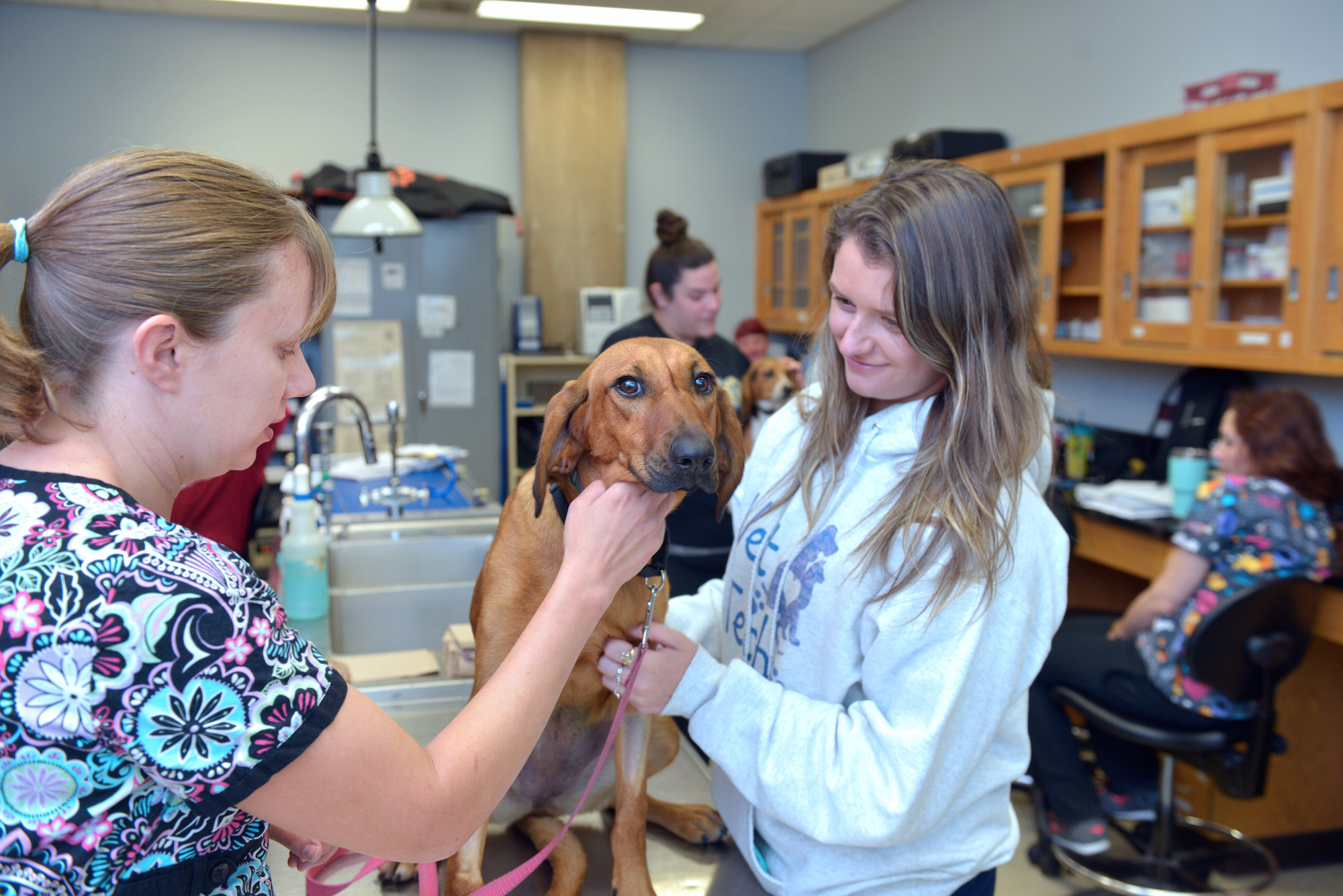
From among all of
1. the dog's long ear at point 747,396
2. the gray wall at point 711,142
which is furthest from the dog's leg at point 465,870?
the gray wall at point 711,142

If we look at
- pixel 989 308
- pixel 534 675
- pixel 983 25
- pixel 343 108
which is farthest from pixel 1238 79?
pixel 343 108

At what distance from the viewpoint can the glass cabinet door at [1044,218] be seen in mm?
3963

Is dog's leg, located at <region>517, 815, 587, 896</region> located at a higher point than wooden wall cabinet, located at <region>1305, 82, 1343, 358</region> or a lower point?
lower

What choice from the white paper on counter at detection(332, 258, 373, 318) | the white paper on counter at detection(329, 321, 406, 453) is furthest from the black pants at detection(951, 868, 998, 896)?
the white paper on counter at detection(332, 258, 373, 318)

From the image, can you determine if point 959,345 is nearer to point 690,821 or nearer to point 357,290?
point 690,821

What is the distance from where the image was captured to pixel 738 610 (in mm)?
1298

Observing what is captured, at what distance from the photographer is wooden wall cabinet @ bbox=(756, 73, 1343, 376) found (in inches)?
114

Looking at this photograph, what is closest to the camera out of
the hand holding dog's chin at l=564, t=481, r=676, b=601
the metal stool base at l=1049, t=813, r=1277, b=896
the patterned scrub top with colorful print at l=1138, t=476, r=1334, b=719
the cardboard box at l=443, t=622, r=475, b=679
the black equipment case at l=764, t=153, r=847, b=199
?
the hand holding dog's chin at l=564, t=481, r=676, b=601

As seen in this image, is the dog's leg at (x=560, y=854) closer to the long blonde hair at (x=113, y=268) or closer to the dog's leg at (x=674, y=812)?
the dog's leg at (x=674, y=812)

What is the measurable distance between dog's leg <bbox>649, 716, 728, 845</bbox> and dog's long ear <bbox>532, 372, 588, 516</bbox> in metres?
0.40

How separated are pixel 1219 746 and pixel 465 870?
87.3 inches

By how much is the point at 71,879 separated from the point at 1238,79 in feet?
12.5

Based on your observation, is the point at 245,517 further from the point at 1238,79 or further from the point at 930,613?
the point at 1238,79

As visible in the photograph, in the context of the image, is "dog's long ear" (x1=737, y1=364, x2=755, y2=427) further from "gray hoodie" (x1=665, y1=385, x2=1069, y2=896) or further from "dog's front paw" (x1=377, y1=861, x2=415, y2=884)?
"dog's front paw" (x1=377, y1=861, x2=415, y2=884)
